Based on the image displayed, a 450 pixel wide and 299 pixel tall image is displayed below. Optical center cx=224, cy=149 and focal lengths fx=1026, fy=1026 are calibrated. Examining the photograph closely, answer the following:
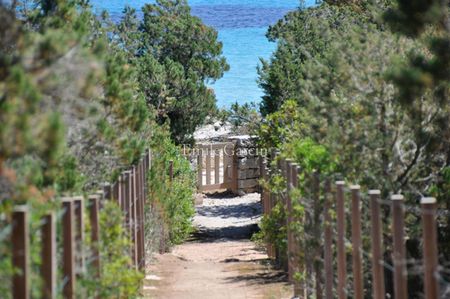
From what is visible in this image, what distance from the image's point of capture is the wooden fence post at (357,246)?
725 cm

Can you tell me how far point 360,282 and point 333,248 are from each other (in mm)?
1503

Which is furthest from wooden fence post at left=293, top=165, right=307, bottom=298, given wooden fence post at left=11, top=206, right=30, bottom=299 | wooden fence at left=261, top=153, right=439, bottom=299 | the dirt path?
wooden fence post at left=11, top=206, right=30, bottom=299

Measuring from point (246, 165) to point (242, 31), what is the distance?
36544mm

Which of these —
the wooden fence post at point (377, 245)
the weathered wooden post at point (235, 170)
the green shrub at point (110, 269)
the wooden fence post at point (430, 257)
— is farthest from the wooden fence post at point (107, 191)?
the weathered wooden post at point (235, 170)

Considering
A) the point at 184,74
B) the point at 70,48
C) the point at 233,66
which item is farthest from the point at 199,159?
the point at 233,66

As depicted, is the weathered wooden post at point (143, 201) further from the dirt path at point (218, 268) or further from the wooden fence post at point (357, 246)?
the wooden fence post at point (357, 246)

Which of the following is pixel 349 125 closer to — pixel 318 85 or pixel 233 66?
pixel 318 85

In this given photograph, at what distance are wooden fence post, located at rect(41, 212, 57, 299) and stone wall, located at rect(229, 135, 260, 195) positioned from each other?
20680 mm

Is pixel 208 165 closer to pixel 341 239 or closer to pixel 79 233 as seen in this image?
pixel 341 239

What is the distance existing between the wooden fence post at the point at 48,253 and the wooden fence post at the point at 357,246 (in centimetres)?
253

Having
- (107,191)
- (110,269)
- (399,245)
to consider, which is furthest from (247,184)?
(399,245)

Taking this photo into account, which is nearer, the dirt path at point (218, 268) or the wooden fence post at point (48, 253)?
the wooden fence post at point (48, 253)

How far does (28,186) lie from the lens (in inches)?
202

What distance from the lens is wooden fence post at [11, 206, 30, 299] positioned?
5.03m
